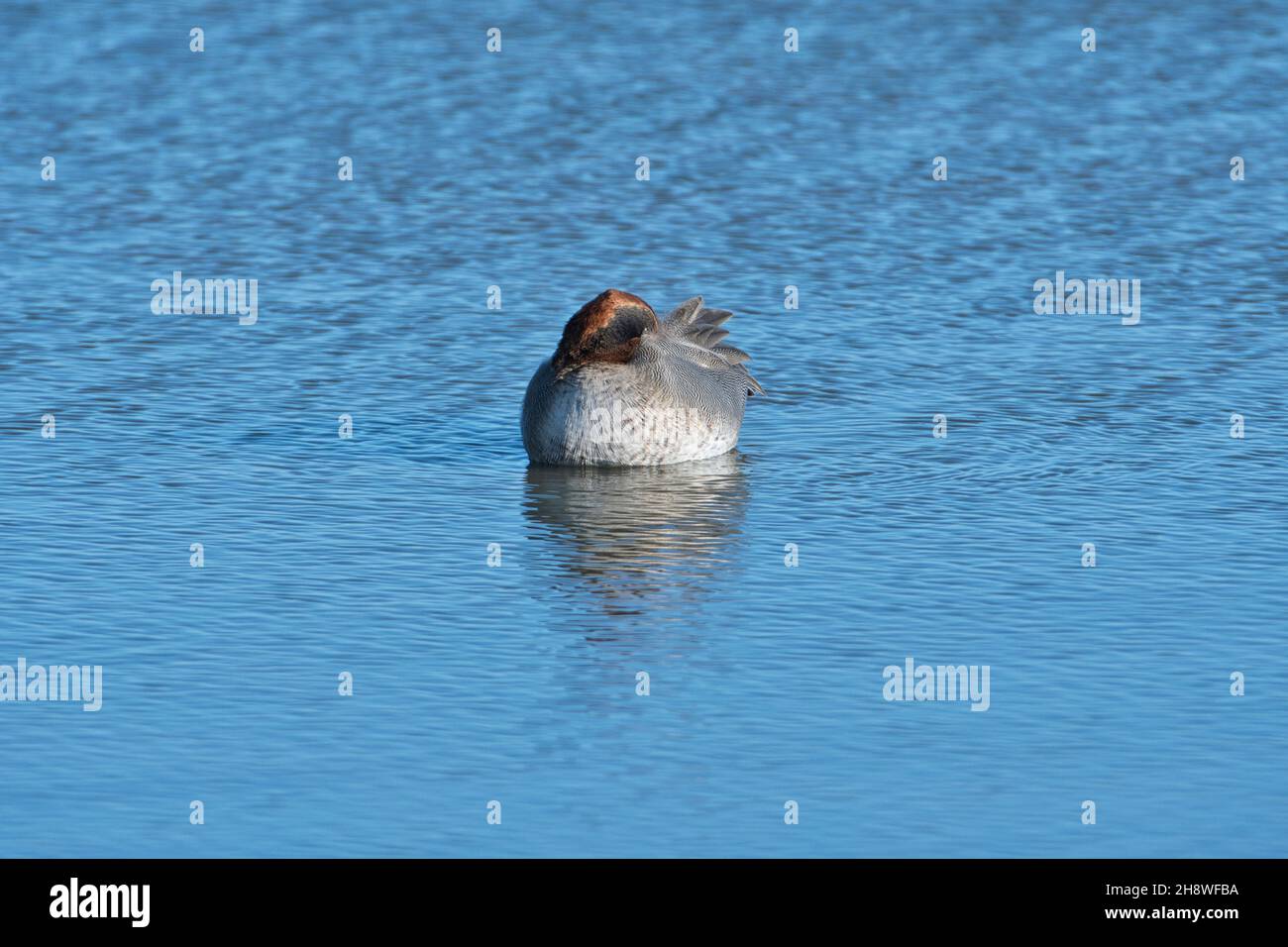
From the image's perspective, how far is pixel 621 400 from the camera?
1598 cm

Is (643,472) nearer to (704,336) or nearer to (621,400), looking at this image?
(621,400)

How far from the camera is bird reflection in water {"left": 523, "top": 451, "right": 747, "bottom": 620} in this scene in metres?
13.3

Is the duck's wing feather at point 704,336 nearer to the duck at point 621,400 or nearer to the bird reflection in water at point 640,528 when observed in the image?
the duck at point 621,400

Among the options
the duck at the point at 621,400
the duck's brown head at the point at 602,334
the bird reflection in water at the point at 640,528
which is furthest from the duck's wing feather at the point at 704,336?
the bird reflection in water at the point at 640,528

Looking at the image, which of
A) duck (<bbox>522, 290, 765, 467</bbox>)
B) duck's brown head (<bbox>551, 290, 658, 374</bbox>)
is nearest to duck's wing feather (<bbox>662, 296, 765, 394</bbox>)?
duck (<bbox>522, 290, 765, 467</bbox>)

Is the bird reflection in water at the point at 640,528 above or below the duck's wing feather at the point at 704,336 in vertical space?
below

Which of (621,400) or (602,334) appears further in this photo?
(602,334)

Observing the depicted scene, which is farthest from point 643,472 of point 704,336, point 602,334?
point 704,336

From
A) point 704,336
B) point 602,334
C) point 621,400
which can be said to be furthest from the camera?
point 704,336

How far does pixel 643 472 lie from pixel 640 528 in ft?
5.60

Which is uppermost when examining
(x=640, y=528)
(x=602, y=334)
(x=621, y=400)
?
(x=602, y=334)

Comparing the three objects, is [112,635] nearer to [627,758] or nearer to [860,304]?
[627,758]

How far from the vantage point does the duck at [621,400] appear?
1596 cm

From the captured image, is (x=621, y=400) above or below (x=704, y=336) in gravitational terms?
below
